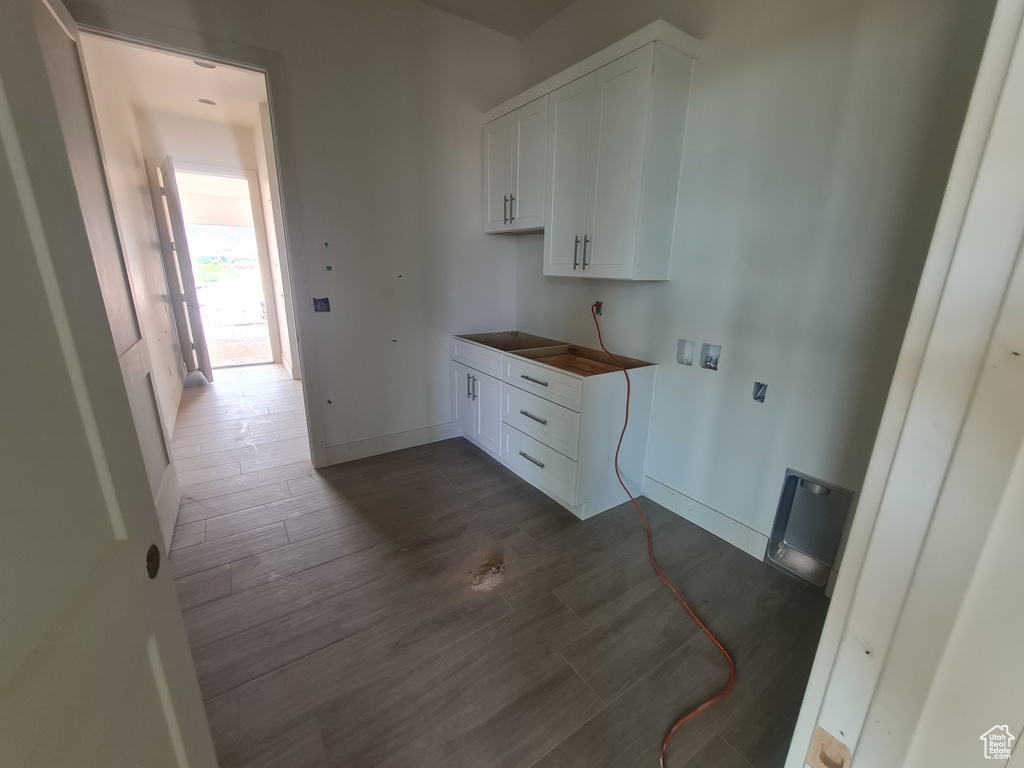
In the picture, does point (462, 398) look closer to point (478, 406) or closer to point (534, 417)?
point (478, 406)

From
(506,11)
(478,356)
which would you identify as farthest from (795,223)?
(506,11)

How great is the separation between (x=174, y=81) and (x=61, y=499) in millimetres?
4773

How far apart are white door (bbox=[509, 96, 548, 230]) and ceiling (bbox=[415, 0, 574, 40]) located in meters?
0.70

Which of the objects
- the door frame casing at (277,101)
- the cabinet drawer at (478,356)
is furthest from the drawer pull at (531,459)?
the door frame casing at (277,101)

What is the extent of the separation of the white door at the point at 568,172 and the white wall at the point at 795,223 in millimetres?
486

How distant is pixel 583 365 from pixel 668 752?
1992 mm

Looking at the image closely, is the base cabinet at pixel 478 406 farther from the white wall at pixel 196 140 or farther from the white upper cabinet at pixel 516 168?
the white wall at pixel 196 140

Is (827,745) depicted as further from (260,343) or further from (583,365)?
(260,343)

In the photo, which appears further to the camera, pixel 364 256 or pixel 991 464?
pixel 364 256

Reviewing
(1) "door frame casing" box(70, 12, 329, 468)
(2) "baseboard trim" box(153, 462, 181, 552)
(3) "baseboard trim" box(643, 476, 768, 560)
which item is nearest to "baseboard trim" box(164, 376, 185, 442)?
(2) "baseboard trim" box(153, 462, 181, 552)

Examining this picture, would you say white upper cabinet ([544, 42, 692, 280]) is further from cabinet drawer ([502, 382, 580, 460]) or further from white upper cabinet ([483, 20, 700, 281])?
cabinet drawer ([502, 382, 580, 460])

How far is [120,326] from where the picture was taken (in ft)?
6.16

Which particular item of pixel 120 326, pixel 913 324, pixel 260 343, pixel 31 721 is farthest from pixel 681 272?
pixel 260 343

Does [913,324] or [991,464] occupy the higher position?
[913,324]
